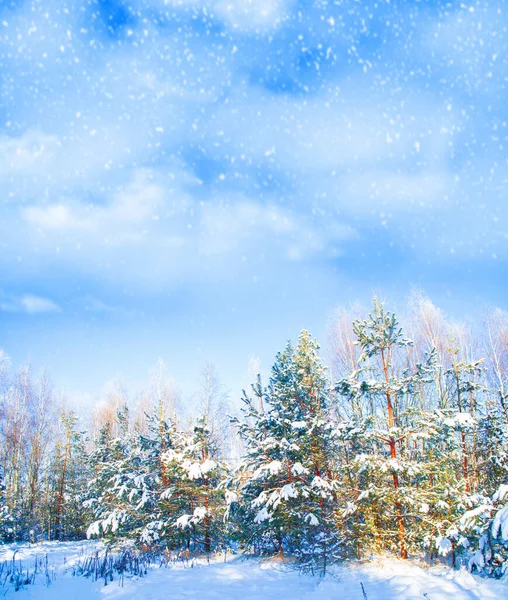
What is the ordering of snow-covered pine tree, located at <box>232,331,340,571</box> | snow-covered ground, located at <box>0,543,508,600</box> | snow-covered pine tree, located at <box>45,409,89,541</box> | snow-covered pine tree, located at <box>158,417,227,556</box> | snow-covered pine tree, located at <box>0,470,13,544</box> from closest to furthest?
snow-covered ground, located at <box>0,543,508,600</box> → snow-covered pine tree, located at <box>232,331,340,571</box> → snow-covered pine tree, located at <box>158,417,227,556</box> → snow-covered pine tree, located at <box>0,470,13,544</box> → snow-covered pine tree, located at <box>45,409,89,541</box>

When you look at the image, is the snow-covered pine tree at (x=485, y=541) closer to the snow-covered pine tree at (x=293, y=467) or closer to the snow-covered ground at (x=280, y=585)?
the snow-covered ground at (x=280, y=585)

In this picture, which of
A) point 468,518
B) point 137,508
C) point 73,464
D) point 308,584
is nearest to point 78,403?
point 73,464

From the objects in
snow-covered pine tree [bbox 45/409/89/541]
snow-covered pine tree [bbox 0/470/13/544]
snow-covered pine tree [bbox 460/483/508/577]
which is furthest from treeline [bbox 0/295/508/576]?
snow-covered pine tree [bbox 45/409/89/541]

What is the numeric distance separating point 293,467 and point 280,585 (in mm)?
2794

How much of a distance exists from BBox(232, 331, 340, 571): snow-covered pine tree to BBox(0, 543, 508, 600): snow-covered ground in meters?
0.98

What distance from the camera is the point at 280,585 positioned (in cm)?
876

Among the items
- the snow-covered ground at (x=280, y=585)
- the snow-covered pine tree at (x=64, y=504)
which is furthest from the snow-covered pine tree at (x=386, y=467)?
the snow-covered pine tree at (x=64, y=504)

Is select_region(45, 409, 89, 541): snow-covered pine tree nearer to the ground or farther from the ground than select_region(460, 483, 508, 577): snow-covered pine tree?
nearer to the ground

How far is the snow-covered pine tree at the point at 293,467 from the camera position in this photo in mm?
10398

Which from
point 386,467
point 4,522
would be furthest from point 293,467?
point 4,522

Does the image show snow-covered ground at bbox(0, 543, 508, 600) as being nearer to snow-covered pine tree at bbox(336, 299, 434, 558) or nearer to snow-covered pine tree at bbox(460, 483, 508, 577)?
snow-covered pine tree at bbox(460, 483, 508, 577)

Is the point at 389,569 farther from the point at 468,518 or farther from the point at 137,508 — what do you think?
the point at 137,508

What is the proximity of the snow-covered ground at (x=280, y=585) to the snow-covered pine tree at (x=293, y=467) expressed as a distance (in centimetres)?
98

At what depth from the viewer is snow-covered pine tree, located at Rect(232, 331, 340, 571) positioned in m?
10.4
